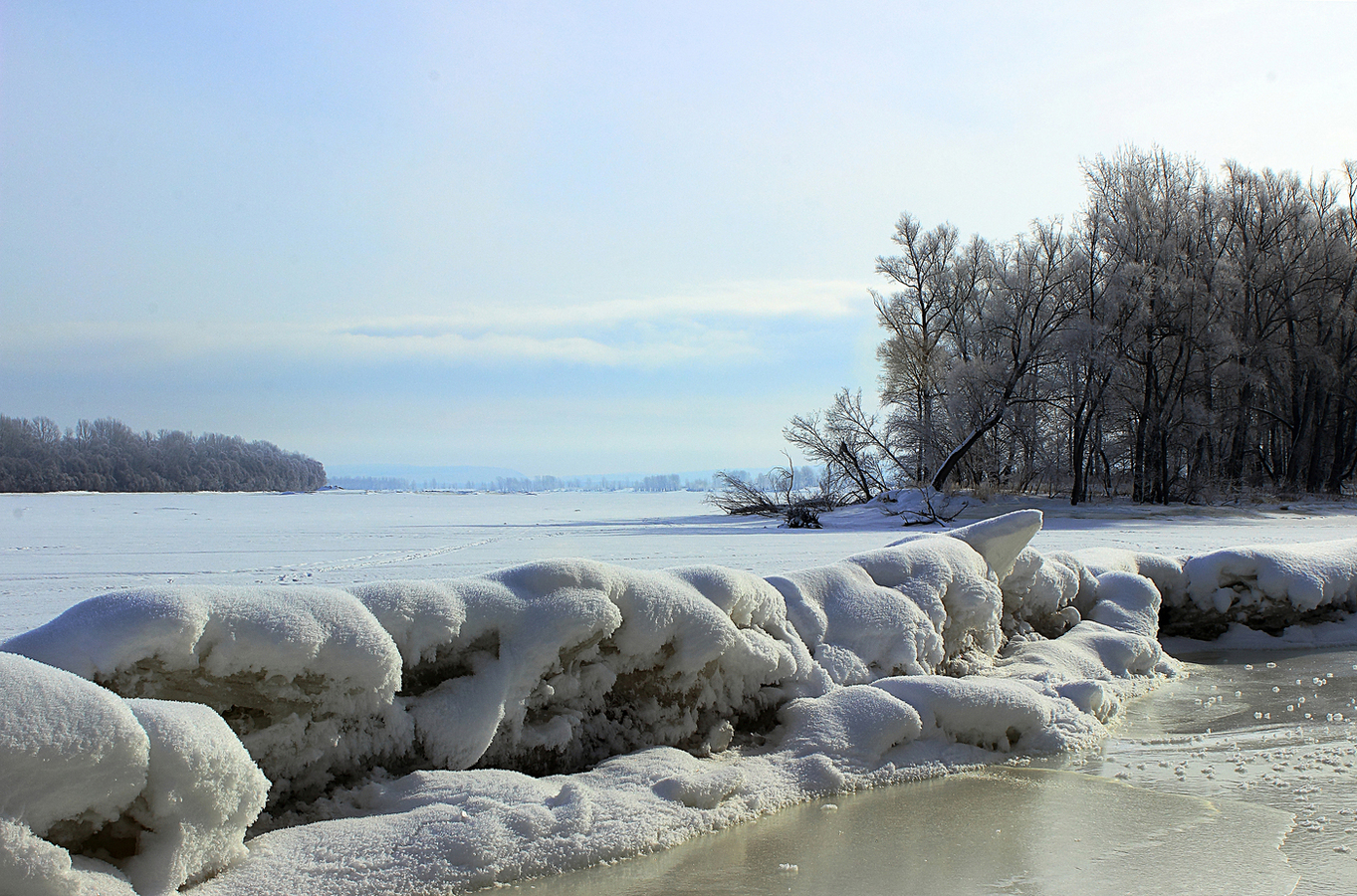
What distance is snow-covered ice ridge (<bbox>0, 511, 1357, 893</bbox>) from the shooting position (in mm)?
2379

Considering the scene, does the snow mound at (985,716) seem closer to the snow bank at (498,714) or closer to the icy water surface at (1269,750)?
the snow bank at (498,714)

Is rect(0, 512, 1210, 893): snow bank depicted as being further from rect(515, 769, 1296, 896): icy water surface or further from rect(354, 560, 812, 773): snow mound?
rect(515, 769, 1296, 896): icy water surface

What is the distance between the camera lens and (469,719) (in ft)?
11.5

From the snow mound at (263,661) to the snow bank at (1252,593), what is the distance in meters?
6.86

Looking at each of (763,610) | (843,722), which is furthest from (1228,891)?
(763,610)

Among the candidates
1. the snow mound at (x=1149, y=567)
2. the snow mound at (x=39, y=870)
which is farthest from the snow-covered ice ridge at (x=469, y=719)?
the snow mound at (x=1149, y=567)

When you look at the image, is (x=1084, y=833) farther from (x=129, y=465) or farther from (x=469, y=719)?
(x=129, y=465)

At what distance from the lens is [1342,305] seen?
2702 cm

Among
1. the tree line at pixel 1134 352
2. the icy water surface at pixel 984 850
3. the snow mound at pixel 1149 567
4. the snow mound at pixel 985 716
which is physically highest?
the tree line at pixel 1134 352

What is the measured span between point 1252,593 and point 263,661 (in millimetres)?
7769

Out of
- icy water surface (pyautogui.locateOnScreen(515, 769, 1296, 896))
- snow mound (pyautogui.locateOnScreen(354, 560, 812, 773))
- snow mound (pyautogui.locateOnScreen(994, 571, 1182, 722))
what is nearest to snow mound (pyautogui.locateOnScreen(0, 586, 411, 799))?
snow mound (pyautogui.locateOnScreen(354, 560, 812, 773))

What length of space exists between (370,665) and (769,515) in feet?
59.3

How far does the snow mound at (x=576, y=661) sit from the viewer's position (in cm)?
354

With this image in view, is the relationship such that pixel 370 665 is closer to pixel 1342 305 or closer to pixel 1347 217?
pixel 1342 305
